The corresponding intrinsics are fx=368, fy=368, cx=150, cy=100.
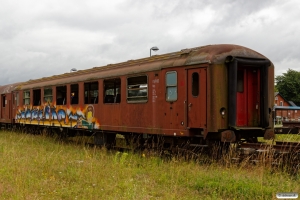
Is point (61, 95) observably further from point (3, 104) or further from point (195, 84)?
point (3, 104)

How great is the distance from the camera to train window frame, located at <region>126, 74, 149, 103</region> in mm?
11172

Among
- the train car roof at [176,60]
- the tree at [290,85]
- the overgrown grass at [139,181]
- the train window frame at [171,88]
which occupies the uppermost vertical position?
the tree at [290,85]

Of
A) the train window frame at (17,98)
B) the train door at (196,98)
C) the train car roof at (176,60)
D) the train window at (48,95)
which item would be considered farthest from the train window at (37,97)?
the train door at (196,98)

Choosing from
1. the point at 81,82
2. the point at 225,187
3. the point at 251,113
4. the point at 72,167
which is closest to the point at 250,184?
the point at 225,187

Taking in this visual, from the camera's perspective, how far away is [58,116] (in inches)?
654

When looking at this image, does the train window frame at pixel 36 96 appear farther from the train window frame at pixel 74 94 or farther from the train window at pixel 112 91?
the train window at pixel 112 91

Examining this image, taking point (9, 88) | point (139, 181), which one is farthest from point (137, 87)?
point (9, 88)

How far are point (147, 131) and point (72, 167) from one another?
2922 millimetres

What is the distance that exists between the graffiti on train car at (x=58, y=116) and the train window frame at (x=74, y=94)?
0.28 m

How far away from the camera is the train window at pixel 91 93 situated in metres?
13.8

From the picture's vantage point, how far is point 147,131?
11.1m

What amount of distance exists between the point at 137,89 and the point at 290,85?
84367 millimetres

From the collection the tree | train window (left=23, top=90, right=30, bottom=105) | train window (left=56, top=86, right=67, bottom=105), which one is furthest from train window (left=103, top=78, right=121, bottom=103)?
the tree

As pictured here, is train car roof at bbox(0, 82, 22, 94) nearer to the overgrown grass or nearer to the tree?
the overgrown grass
